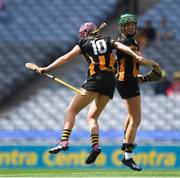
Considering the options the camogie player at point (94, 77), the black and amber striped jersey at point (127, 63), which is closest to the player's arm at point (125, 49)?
the camogie player at point (94, 77)

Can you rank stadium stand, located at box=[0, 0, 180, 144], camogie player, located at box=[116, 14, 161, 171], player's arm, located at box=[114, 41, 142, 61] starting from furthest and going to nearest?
stadium stand, located at box=[0, 0, 180, 144]
camogie player, located at box=[116, 14, 161, 171]
player's arm, located at box=[114, 41, 142, 61]

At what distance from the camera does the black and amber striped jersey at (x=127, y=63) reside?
40.9 feet

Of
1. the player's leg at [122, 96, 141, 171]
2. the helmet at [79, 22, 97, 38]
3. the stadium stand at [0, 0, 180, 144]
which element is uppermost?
the stadium stand at [0, 0, 180, 144]

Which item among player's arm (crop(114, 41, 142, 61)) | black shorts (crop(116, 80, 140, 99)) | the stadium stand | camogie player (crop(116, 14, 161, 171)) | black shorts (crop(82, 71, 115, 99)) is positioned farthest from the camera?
the stadium stand

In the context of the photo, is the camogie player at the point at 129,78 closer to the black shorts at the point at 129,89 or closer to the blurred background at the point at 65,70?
the black shorts at the point at 129,89

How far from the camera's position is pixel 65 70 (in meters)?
20.5

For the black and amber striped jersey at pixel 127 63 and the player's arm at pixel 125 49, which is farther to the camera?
the black and amber striped jersey at pixel 127 63

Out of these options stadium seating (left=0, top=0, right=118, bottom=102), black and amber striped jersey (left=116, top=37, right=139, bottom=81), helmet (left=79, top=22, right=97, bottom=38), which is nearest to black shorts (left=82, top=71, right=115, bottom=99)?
black and amber striped jersey (left=116, top=37, right=139, bottom=81)

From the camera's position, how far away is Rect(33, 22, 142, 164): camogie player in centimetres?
1226

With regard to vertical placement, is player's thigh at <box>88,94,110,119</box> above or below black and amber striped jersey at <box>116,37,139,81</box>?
below

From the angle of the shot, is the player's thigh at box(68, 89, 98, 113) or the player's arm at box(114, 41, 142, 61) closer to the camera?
the player's arm at box(114, 41, 142, 61)

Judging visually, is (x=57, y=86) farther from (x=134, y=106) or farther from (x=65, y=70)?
(x=134, y=106)

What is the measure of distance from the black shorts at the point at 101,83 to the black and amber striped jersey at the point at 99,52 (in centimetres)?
6

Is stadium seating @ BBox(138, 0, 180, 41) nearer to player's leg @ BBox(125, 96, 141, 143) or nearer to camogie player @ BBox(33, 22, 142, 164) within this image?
→ player's leg @ BBox(125, 96, 141, 143)
